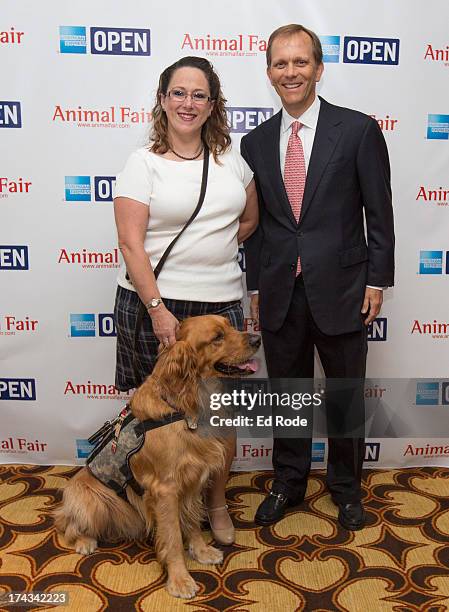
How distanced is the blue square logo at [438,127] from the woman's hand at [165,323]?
1.69 meters

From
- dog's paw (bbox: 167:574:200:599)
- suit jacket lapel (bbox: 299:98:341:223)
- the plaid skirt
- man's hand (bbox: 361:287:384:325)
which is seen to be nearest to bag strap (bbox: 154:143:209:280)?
the plaid skirt

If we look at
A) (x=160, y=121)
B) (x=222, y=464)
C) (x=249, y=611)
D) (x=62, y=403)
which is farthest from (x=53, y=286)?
(x=249, y=611)

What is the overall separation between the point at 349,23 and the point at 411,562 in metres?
2.42

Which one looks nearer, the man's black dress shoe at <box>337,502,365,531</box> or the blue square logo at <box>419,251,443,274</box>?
the man's black dress shoe at <box>337,502,365,531</box>

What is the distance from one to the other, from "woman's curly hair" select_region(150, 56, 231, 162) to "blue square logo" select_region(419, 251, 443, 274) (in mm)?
1286

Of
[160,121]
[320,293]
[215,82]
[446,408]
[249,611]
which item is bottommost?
[249,611]

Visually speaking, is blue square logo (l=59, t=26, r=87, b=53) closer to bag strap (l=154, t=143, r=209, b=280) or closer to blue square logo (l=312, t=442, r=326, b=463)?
bag strap (l=154, t=143, r=209, b=280)

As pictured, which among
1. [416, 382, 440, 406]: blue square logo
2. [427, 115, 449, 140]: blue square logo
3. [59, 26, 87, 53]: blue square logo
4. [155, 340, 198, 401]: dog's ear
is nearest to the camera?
[155, 340, 198, 401]: dog's ear

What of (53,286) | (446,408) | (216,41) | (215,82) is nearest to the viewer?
(215,82)

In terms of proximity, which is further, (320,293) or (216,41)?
(216,41)

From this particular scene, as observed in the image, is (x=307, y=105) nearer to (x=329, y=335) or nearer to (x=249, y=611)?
(x=329, y=335)

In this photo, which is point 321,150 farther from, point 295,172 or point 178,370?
point 178,370

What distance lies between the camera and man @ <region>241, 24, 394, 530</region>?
94.2 inches

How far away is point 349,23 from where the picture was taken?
9.59ft
